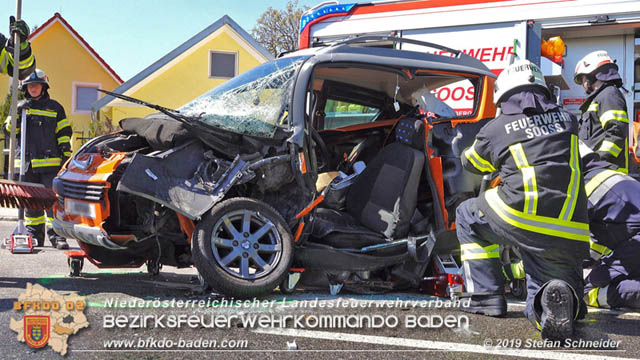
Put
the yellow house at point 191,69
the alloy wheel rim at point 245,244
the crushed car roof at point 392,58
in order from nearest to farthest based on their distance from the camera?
the alloy wheel rim at point 245,244, the crushed car roof at point 392,58, the yellow house at point 191,69

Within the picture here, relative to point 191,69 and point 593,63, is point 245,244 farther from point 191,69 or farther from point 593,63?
point 191,69

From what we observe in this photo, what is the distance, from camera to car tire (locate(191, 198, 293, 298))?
3.95m

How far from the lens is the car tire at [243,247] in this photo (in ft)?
12.9

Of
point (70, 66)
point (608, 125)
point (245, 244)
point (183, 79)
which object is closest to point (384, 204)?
point (245, 244)

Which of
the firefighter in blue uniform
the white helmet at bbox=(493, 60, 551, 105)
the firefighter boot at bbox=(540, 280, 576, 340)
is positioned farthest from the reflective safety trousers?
the firefighter in blue uniform

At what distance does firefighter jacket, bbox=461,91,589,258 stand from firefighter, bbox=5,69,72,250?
5.40m

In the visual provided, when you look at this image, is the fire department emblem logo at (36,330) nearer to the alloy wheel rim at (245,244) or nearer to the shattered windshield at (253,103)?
the alloy wheel rim at (245,244)

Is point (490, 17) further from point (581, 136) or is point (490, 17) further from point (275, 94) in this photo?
point (275, 94)

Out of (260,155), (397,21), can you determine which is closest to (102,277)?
(260,155)

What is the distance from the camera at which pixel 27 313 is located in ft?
11.9

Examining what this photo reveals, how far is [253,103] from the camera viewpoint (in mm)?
4480

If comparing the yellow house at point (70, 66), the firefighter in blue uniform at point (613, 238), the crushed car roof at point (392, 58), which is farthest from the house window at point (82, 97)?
the firefighter in blue uniform at point (613, 238)

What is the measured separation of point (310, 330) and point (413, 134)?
1.95 meters

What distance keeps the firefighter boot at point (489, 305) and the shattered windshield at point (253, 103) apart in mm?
1769
